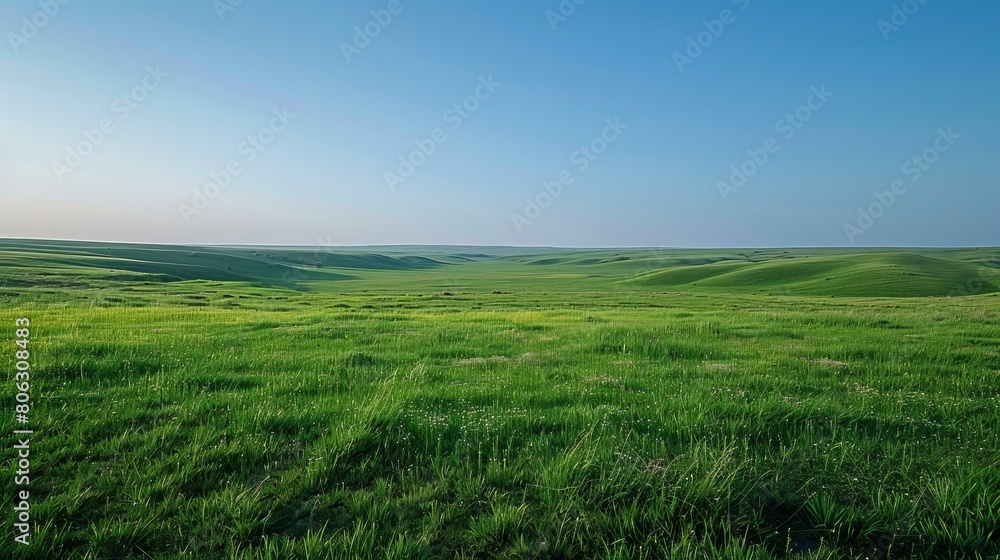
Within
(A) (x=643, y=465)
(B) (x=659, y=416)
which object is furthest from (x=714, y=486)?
(B) (x=659, y=416)

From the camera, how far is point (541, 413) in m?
6.01

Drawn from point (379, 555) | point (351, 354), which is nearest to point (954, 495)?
point (379, 555)

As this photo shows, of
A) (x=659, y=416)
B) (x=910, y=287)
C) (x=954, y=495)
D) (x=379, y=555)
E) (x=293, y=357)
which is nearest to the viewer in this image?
(x=379, y=555)

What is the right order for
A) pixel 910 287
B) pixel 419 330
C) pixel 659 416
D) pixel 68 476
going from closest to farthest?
1. pixel 68 476
2. pixel 659 416
3. pixel 419 330
4. pixel 910 287

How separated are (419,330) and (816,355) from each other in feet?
35.7

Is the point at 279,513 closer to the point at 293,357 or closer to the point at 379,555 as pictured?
the point at 379,555

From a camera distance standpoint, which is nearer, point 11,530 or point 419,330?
point 11,530

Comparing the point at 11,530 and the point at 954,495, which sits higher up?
the point at 954,495

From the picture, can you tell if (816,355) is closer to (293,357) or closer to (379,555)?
(379,555)

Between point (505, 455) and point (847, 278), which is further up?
point (505, 455)

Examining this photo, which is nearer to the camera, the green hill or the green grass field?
the green grass field

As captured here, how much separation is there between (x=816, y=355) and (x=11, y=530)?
12.9 meters

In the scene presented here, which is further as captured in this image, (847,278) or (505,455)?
(847,278)

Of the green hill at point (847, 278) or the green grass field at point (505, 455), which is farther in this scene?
the green hill at point (847, 278)
